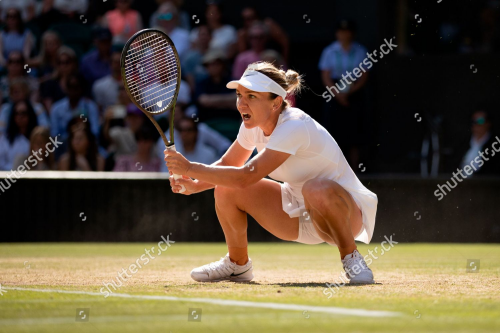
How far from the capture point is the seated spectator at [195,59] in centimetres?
1098

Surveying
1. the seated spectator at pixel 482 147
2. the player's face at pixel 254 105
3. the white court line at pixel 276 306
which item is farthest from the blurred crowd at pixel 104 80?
the white court line at pixel 276 306

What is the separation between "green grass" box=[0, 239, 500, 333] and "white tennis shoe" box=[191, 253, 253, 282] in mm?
147

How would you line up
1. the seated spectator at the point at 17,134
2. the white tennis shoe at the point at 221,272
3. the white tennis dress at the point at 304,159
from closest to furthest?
the white tennis dress at the point at 304,159 → the white tennis shoe at the point at 221,272 → the seated spectator at the point at 17,134

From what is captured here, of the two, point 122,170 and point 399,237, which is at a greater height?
point 122,170

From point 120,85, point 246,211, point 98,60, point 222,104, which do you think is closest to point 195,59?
point 222,104

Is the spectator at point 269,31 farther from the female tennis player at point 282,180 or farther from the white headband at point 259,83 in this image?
the white headband at point 259,83

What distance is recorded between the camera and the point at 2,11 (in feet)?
38.6

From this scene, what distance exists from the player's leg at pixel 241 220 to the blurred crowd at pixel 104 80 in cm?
459

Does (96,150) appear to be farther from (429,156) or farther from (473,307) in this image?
(473,307)

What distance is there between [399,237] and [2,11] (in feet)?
22.1

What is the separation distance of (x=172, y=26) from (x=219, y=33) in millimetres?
697

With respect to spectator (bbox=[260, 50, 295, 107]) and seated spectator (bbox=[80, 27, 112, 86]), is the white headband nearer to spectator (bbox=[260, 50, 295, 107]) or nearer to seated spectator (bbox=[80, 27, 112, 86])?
spectator (bbox=[260, 50, 295, 107])

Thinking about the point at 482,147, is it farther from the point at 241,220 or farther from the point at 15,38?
the point at 15,38

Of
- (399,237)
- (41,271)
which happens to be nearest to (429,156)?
(399,237)
